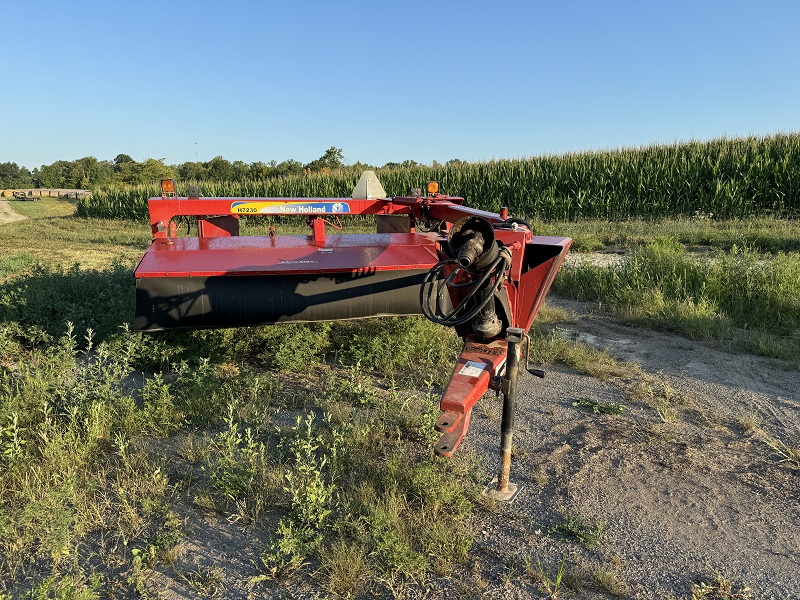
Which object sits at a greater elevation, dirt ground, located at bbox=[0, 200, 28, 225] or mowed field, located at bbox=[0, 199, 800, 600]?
dirt ground, located at bbox=[0, 200, 28, 225]

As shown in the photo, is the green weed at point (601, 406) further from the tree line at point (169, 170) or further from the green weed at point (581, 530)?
the tree line at point (169, 170)

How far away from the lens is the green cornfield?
525 inches

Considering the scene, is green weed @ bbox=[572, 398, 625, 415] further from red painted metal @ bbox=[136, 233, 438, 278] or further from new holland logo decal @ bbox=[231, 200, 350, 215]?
new holland logo decal @ bbox=[231, 200, 350, 215]

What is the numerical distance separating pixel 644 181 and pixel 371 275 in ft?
42.4

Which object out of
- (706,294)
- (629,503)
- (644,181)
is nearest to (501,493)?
(629,503)

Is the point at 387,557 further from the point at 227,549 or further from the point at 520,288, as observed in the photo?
the point at 520,288

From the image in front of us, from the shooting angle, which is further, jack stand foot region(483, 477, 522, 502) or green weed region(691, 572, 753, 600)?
jack stand foot region(483, 477, 522, 502)

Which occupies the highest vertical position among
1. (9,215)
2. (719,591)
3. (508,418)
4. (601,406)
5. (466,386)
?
(9,215)

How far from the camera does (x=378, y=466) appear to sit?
3.01m

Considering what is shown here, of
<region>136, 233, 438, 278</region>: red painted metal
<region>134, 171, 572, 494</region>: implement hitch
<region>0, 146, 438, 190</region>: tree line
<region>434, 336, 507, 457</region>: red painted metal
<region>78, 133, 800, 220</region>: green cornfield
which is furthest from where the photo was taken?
<region>0, 146, 438, 190</region>: tree line

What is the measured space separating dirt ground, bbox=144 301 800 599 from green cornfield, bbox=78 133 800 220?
429 inches

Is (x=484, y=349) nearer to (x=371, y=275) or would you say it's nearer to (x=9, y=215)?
(x=371, y=275)

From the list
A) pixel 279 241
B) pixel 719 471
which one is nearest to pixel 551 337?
pixel 719 471

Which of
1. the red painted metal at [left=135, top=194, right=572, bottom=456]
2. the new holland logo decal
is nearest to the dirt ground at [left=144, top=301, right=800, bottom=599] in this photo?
the red painted metal at [left=135, top=194, right=572, bottom=456]
